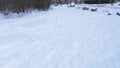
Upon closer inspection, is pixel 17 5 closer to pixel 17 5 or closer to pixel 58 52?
pixel 17 5

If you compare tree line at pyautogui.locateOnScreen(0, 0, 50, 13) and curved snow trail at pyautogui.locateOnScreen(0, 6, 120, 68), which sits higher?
tree line at pyautogui.locateOnScreen(0, 0, 50, 13)

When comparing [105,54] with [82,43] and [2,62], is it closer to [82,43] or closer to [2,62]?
[82,43]

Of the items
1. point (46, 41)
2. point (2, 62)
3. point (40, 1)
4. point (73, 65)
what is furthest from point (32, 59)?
point (40, 1)

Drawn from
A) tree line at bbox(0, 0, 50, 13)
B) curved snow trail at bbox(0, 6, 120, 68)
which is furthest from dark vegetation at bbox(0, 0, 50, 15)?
curved snow trail at bbox(0, 6, 120, 68)

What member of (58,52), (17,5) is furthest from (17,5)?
(58,52)

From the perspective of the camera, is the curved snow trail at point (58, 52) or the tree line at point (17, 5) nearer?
the curved snow trail at point (58, 52)

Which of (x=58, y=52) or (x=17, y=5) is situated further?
(x=17, y=5)

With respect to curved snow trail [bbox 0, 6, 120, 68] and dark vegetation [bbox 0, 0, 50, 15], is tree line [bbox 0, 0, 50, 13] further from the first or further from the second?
curved snow trail [bbox 0, 6, 120, 68]

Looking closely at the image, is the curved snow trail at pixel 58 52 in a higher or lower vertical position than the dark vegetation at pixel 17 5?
lower

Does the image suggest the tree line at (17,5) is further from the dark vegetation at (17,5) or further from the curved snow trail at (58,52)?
the curved snow trail at (58,52)

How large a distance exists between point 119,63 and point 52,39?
2.78 metres

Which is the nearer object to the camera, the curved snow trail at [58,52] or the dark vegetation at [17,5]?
the curved snow trail at [58,52]

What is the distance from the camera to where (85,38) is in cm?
727

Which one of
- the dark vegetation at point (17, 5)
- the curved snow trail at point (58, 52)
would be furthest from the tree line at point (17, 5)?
the curved snow trail at point (58, 52)
